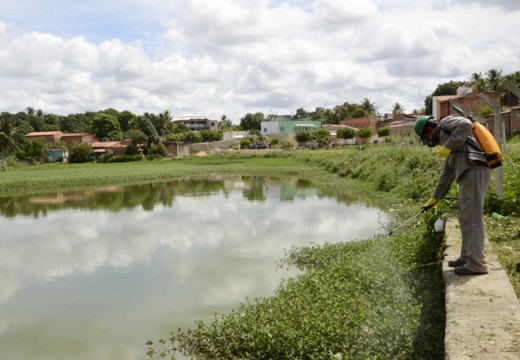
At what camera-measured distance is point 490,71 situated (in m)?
50.2

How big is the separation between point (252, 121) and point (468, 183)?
83883 millimetres

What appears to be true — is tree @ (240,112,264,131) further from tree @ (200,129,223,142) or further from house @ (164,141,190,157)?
house @ (164,141,190,157)

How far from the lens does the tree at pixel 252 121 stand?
8819cm

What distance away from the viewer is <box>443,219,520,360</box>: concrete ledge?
343 centimetres

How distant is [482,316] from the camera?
13.0 feet

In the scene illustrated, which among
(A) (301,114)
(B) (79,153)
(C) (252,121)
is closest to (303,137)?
(B) (79,153)

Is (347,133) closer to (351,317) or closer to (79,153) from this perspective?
(79,153)

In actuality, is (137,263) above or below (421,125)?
below

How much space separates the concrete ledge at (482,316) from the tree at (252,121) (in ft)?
275

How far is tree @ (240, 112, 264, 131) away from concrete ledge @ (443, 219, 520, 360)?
8371 centimetres

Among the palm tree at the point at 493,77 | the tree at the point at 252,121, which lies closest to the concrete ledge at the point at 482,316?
the palm tree at the point at 493,77

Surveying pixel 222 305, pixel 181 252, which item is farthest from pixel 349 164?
pixel 222 305

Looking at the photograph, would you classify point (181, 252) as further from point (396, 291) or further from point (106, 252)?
point (396, 291)

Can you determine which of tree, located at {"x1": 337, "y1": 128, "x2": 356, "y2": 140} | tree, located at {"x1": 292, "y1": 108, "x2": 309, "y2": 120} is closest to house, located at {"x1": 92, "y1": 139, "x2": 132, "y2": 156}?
tree, located at {"x1": 337, "y1": 128, "x2": 356, "y2": 140}
